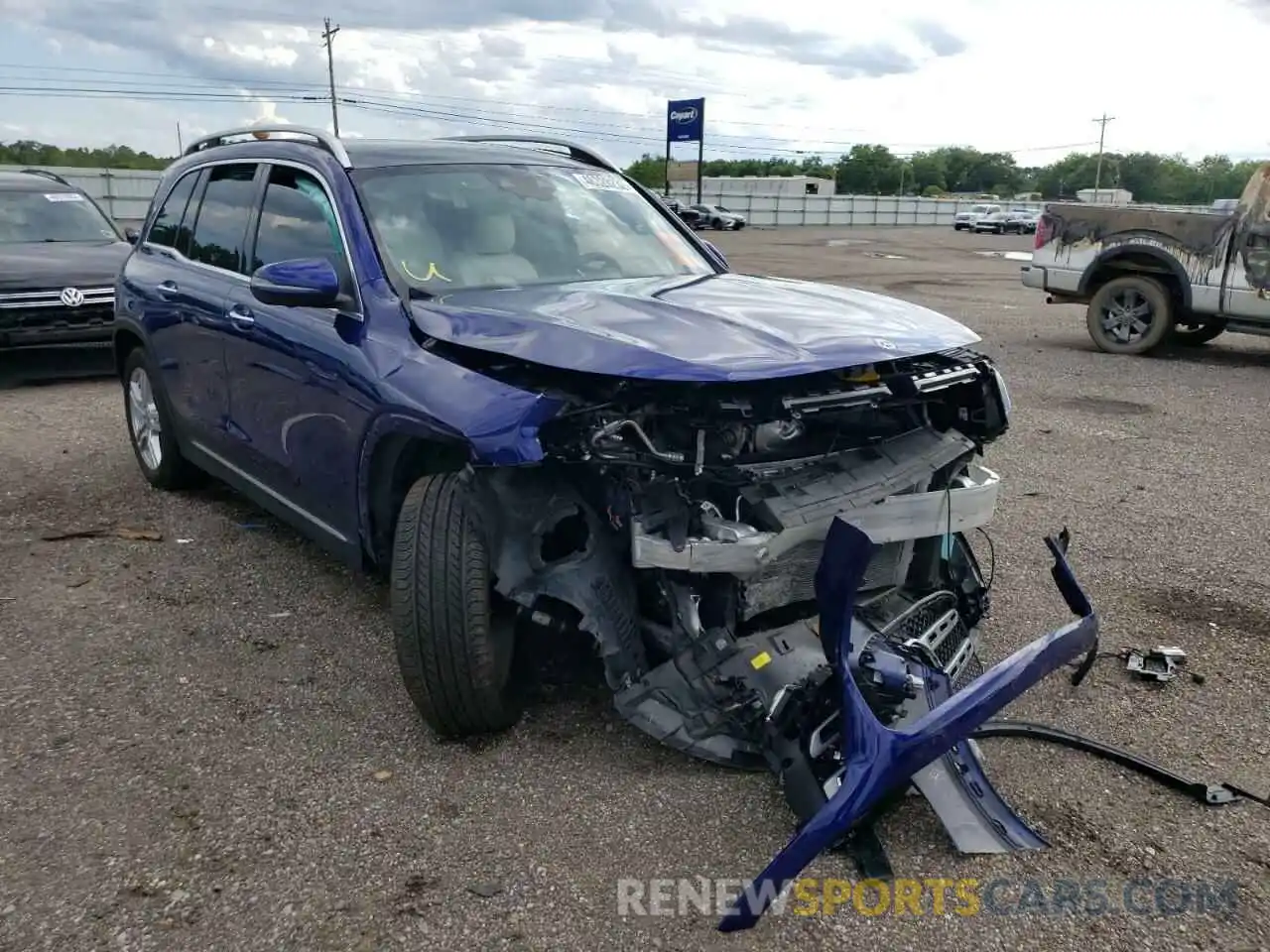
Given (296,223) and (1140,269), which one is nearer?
(296,223)

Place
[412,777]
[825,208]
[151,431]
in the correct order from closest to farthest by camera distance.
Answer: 1. [412,777]
2. [151,431]
3. [825,208]

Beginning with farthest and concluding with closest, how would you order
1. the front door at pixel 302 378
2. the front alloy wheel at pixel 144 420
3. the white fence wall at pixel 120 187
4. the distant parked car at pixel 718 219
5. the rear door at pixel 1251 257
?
1. the distant parked car at pixel 718 219
2. the white fence wall at pixel 120 187
3. the rear door at pixel 1251 257
4. the front alloy wheel at pixel 144 420
5. the front door at pixel 302 378

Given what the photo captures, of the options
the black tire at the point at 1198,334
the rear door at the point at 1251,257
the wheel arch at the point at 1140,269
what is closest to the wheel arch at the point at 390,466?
the rear door at the point at 1251,257

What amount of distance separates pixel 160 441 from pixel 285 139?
2.11 metres

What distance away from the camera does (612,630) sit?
322 centimetres

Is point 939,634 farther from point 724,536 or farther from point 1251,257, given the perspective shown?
point 1251,257

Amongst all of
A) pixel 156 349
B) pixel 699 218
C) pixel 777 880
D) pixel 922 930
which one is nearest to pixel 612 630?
pixel 777 880

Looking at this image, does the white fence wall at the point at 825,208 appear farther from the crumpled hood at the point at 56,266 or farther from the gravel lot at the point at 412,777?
the gravel lot at the point at 412,777

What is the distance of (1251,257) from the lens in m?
9.88

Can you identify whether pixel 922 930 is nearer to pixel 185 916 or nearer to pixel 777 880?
pixel 777 880

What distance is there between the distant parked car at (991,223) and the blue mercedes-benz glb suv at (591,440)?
5365 cm

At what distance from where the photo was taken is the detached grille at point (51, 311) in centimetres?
887

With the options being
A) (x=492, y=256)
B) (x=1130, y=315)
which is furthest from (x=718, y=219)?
(x=492, y=256)

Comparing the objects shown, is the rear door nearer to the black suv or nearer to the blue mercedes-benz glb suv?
the blue mercedes-benz glb suv
